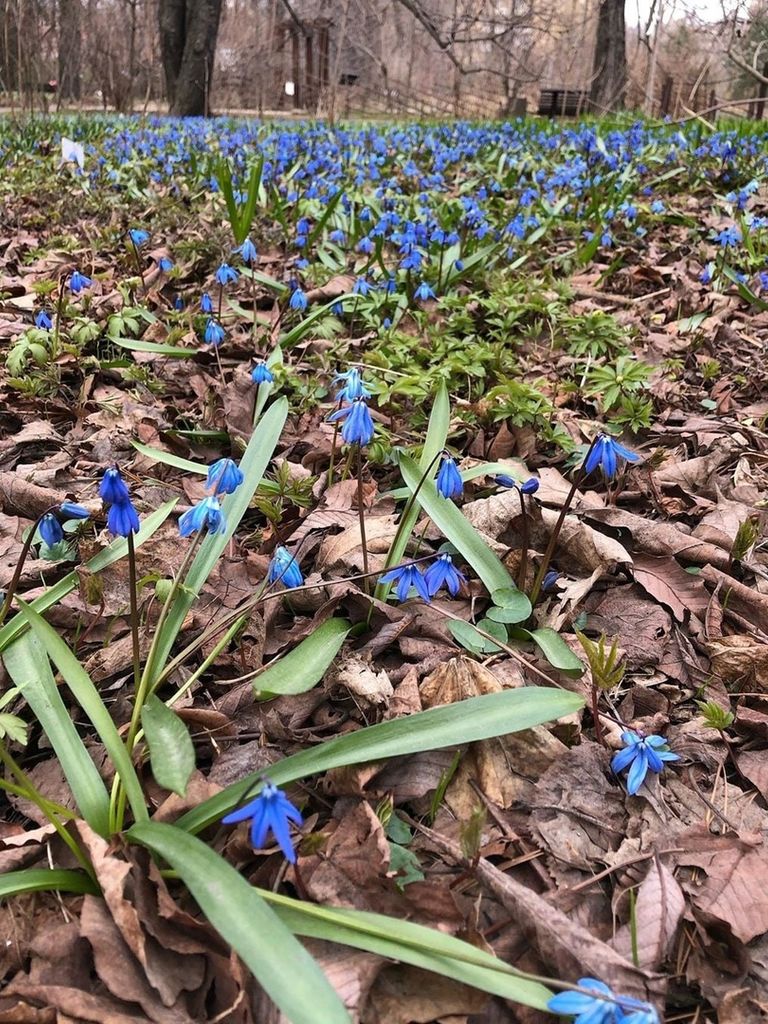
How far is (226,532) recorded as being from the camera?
2.00 meters

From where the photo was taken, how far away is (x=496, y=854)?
1586 millimetres

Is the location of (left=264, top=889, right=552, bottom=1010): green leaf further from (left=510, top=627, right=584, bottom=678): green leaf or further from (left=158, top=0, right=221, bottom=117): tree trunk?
(left=158, top=0, right=221, bottom=117): tree trunk

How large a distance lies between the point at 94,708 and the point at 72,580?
1.73ft

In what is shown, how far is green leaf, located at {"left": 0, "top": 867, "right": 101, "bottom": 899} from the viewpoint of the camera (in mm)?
1334

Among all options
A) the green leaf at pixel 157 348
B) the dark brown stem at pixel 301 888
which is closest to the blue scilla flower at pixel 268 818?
the dark brown stem at pixel 301 888

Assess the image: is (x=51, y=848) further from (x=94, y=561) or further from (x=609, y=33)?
(x=609, y=33)

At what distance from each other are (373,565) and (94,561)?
0.76 metres

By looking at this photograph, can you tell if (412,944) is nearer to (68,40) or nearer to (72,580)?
(72,580)

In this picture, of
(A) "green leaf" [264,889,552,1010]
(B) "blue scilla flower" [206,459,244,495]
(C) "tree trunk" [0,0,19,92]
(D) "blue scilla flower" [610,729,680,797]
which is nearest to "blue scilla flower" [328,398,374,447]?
(B) "blue scilla flower" [206,459,244,495]

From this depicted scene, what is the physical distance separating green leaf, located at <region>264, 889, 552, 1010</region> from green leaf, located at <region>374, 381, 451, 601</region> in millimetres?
903

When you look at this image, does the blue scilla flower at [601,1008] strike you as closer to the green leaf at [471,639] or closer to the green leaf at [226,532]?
the green leaf at [471,639]

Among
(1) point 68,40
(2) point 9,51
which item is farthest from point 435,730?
(1) point 68,40

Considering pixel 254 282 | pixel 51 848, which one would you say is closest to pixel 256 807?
pixel 51 848

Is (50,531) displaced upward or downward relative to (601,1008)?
upward
